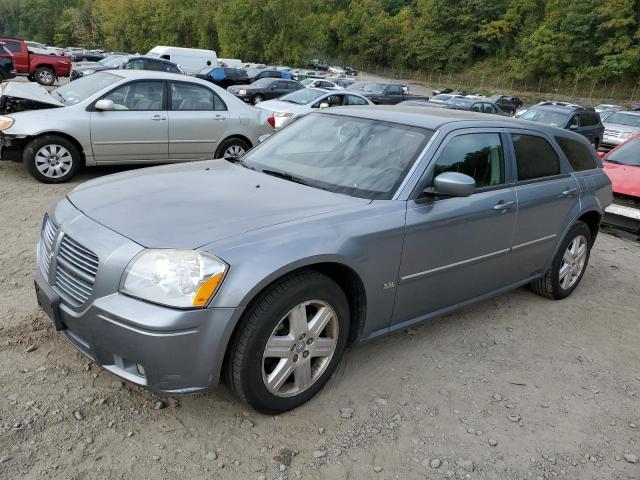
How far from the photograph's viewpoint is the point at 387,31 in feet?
297

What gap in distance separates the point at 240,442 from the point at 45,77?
25599 mm

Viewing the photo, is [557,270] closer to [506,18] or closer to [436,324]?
[436,324]

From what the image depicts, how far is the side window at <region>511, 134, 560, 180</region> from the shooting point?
4094mm

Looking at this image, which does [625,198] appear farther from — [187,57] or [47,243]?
[187,57]

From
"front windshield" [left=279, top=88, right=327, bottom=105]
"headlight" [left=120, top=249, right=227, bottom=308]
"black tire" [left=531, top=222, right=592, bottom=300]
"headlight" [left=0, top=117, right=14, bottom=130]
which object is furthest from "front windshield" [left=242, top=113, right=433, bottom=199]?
"front windshield" [left=279, top=88, right=327, bottom=105]

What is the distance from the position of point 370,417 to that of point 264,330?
89 cm

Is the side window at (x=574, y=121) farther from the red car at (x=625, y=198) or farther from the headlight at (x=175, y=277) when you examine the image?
the headlight at (x=175, y=277)

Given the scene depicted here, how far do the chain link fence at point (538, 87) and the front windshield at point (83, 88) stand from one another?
58.7m

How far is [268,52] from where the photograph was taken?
6238 cm

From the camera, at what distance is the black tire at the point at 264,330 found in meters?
2.58

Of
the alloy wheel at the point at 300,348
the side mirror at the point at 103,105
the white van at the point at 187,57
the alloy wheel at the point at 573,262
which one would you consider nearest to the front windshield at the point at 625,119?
the alloy wheel at the point at 573,262

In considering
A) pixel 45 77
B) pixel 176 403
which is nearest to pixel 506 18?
pixel 45 77

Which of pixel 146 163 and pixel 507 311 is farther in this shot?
pixel 146 163

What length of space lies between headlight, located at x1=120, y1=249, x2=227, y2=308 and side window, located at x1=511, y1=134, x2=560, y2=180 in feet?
8.78
